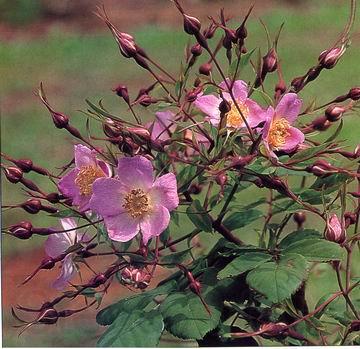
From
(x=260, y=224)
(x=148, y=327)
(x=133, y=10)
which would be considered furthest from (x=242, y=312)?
(x=133, y=10)

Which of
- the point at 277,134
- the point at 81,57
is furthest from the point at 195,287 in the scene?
the point at 81,57

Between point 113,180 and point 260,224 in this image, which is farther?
point 260,224

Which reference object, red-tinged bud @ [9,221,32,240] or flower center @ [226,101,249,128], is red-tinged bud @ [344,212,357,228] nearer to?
flower center @ [226,101,249,128]

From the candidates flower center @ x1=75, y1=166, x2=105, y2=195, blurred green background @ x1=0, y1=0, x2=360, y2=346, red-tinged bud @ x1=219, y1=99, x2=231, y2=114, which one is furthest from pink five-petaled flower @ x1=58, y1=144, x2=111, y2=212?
blurred green background @ x1=0, y1=0, x2=360, y2=346

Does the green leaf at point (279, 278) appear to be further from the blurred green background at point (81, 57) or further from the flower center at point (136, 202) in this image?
the blurred green background at point (81, 57)

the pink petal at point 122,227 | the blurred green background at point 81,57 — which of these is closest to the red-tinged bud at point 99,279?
the pink petal at point 122,227

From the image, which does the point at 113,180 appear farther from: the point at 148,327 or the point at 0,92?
the point at 0,92

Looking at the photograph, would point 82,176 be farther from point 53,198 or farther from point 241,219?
point 241,219
